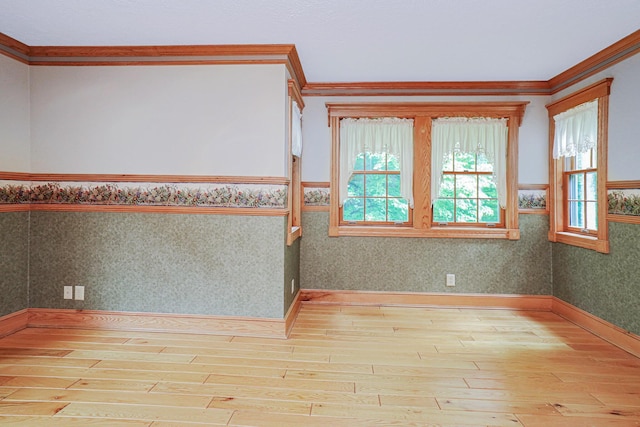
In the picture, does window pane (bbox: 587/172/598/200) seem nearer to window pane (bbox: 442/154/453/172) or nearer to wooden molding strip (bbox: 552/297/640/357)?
wooden molding strip (bbox: 552/297/640/357)

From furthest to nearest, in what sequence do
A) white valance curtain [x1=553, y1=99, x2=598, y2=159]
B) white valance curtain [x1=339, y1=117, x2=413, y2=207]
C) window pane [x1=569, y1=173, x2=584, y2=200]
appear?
white valance curtain [x1=339, y1=117, x2=413, y2=207]
window pane [x1=569, y1=173, x2=584, y2=200]
white valance curtain [x1=553, y1=99, x2=598, y2=159]

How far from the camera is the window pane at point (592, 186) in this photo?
3680mm

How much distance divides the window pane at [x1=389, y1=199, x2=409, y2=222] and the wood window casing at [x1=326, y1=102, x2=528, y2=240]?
9cm

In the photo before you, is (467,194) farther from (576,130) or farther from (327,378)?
(327,378)

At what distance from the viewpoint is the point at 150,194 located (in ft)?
11.3

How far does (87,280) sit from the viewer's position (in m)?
3.47

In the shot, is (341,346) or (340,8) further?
(341,346)

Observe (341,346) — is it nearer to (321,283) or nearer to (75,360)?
(321,283)

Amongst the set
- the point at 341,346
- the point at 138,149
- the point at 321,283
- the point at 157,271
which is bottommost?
the point at 341,346

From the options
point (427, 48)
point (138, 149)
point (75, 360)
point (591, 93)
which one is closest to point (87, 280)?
point (75, 360)

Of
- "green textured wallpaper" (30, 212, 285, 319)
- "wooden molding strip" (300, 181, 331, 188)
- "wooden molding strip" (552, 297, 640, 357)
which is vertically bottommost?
"wooden molding strip" (552, 297, 640, 357)

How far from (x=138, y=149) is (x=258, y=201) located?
116 centimetres

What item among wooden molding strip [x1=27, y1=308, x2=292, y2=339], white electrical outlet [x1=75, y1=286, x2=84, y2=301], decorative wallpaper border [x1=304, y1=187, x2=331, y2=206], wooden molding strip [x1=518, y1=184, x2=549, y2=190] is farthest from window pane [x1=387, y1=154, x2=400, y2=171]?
white electrical outlet [x1=75, y1=286, x2=84, y2=301]

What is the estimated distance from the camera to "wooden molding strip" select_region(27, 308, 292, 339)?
3.37 m
